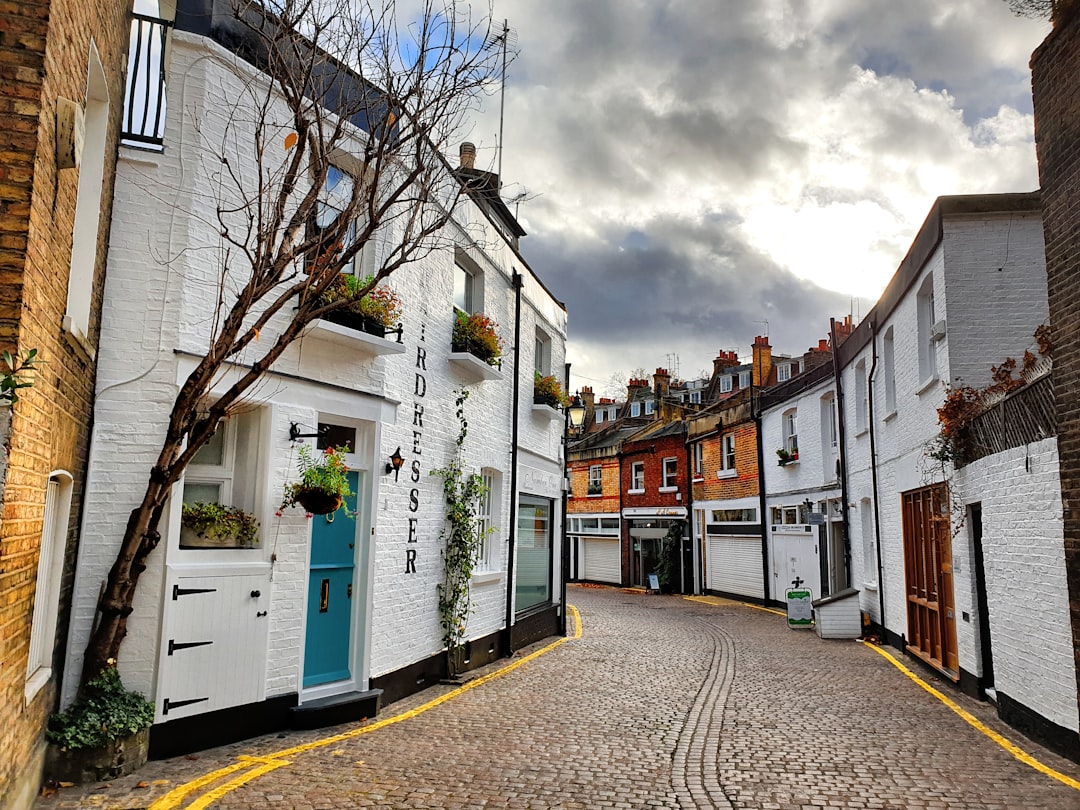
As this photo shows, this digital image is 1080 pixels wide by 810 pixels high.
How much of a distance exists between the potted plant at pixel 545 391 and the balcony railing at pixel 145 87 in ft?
28.3

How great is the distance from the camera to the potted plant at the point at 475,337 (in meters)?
10.8

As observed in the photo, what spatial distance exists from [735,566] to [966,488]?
51.2 feet

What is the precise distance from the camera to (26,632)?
492cm

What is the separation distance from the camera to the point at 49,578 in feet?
18.5

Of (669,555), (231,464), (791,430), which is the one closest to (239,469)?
(231,464)

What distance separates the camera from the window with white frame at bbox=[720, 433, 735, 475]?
83.7 ft

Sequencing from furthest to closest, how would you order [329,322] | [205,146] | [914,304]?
[914,304] → [329,322] → [205,146]

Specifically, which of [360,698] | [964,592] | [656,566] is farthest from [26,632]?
[656,566]

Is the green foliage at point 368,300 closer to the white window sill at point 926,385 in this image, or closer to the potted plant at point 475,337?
the potted plant at point 475,337

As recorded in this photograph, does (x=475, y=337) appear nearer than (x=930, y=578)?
Yes

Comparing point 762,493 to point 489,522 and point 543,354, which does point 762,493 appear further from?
point 489,522

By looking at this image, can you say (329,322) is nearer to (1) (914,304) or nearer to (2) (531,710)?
(2) (531,710)

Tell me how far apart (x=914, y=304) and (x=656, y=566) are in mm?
18190

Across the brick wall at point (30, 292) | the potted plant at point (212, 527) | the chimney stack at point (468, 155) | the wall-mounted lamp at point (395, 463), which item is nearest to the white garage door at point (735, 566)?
the chimney stack at point (468, 155)
